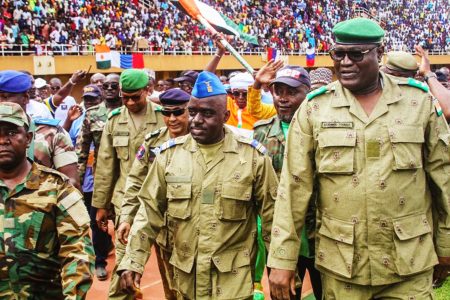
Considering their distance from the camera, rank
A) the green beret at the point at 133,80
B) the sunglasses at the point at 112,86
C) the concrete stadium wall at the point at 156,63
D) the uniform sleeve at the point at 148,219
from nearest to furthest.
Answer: the uniform sleeve at the point at 148,219 → the green beret at the point at 133,80 → the sunglasses at the point at 112,86 → the concrete stadium wall at the point at 156,63

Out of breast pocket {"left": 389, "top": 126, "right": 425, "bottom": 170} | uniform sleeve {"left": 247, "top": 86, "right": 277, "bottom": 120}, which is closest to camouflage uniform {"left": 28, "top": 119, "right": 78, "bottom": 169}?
uniform sleeve {"left": 247, "top": 86, "right": 277, "bottom": 120}

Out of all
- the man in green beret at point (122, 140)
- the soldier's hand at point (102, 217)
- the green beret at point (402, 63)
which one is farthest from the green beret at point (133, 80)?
the green beret at point (402, 63)

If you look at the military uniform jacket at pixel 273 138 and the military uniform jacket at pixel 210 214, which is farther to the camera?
the military uniform jacket at pixel 273 138

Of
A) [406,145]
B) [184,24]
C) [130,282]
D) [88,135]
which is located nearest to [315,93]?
[406,145]

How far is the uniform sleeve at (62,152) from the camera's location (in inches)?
168

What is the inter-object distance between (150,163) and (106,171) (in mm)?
939

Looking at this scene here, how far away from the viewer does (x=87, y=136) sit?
5914 millimetres

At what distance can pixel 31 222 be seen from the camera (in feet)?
9.71

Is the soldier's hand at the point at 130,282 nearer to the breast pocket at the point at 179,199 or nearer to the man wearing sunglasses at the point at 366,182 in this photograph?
the breast pocket at the point at 179,199

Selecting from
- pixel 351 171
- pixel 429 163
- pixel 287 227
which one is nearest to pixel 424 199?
pixel 429 163

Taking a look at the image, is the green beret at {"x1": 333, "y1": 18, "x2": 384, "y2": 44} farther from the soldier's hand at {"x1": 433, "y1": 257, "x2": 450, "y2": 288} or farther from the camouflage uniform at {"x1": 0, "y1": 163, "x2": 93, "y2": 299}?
the camouflage uniform at {"x1": 0, "y1": 163, "x2": 93, "y2": 299}

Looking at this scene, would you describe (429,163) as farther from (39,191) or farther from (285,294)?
(39,191)

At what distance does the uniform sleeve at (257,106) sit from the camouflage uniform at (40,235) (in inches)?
96.5

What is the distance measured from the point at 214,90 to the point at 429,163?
1.32 metres
